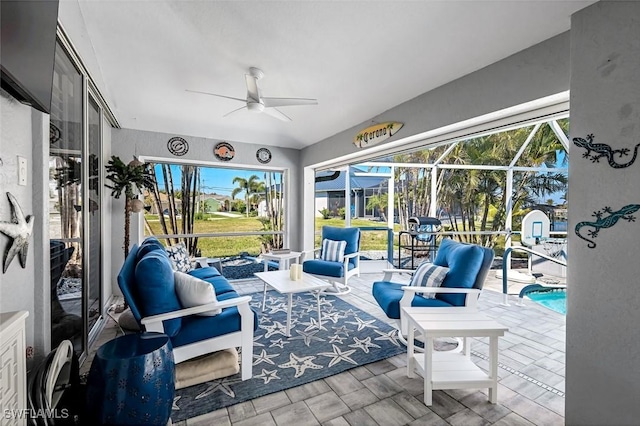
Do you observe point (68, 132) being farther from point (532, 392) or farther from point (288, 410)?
point (532, 392)

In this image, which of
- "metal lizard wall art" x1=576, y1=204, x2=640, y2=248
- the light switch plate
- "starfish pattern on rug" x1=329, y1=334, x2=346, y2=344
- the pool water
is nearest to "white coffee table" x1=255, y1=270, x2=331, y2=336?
"starfish pattern on rug" x1=329, y1=334, x2=346, y2=344

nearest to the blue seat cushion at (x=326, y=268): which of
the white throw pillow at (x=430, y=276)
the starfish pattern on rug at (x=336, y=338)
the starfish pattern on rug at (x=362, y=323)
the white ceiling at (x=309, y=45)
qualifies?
the starfish pattern on rug at (x=362, y=323)

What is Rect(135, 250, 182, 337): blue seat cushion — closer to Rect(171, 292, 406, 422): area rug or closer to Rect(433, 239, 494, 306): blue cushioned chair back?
Rect(171, 292, 406, 422): area rug

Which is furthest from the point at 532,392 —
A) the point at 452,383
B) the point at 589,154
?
the point at 589,154

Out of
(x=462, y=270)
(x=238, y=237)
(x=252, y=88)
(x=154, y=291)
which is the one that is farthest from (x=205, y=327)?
(x=238, y=237)

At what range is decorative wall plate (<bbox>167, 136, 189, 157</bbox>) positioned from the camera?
4.75 meters

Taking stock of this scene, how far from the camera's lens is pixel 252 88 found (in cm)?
284

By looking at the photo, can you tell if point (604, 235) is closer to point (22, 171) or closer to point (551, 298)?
point (22, 171)

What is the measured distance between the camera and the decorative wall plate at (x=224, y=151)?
5094mm

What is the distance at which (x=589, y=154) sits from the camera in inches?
69.1

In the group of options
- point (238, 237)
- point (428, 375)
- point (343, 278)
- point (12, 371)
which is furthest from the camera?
point (238, 237)

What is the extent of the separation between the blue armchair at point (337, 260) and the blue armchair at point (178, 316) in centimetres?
196

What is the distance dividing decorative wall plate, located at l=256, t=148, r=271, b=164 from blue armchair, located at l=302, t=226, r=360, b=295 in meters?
1.75

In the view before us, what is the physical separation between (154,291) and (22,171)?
98 centimetres
